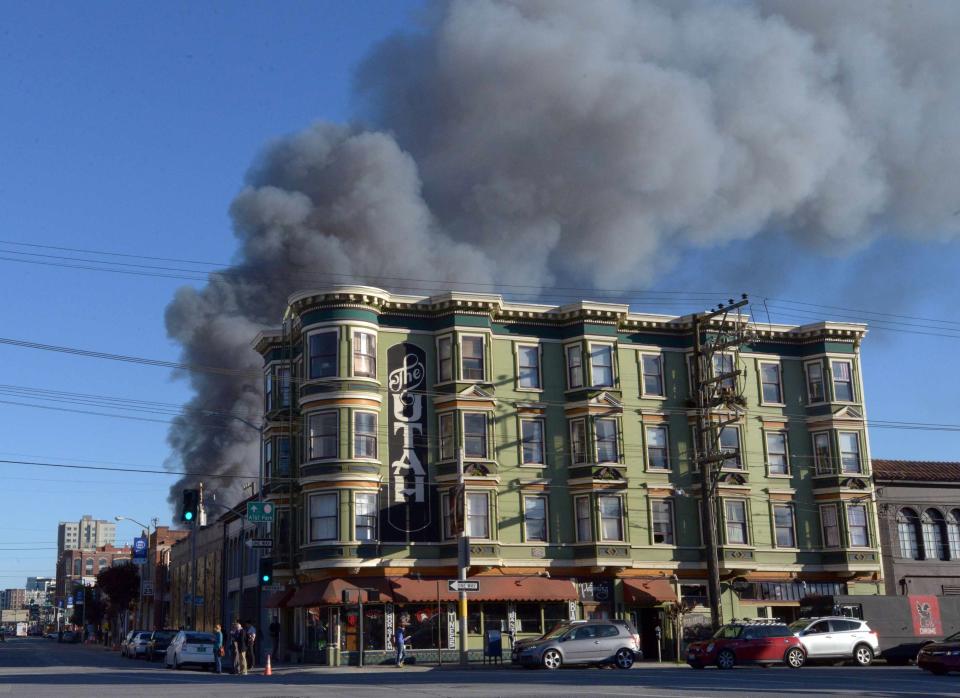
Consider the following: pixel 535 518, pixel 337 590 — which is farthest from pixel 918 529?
pixel 337 590

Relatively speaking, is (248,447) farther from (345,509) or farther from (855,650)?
(855,650)

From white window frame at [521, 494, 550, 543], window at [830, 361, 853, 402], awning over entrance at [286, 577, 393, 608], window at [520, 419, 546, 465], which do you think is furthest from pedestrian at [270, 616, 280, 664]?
window at [830, 361, 853, 402]

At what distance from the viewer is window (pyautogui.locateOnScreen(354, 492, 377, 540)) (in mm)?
43750

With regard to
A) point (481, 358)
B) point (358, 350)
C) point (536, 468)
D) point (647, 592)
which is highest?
point (358, 350)

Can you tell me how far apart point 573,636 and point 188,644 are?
46.1 feet

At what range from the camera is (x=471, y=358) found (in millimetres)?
46844

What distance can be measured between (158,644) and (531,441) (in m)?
19.7

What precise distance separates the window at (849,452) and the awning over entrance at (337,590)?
2138 centimetres

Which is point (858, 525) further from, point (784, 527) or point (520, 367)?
point (520, 367)

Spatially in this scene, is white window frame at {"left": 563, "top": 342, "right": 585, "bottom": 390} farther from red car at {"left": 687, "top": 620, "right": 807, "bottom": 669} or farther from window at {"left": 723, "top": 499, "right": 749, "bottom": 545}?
red car at {"left": 687, "top": 620, "right": 807, "bottom": 669}

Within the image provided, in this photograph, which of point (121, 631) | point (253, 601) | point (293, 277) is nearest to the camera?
point (253, 601)

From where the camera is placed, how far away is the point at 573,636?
36.0 m

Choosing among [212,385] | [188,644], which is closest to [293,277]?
[212,385]

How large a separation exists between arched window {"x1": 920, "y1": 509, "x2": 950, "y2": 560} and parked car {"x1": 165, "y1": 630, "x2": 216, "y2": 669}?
3232cm
